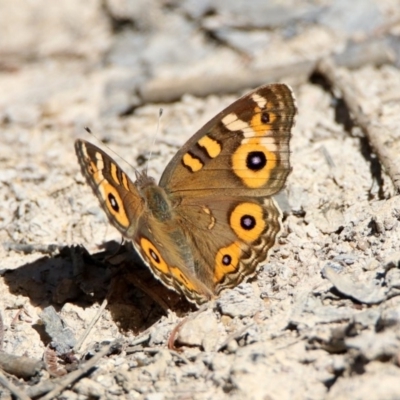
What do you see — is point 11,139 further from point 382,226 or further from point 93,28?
point 382,226

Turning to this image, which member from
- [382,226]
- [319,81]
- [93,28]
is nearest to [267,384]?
[382,226]

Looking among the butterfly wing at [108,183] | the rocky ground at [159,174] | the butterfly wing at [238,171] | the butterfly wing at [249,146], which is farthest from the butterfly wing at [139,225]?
the butterfly wing at [249,146]

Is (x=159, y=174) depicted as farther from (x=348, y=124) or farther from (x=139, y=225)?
(x=348, y=124)

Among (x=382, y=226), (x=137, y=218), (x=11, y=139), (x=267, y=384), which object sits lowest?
(x=267, y=384)

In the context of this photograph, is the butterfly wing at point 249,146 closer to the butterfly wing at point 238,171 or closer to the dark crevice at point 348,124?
the butterfly wing at point 238,171

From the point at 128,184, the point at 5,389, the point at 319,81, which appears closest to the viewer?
the point at 5,389

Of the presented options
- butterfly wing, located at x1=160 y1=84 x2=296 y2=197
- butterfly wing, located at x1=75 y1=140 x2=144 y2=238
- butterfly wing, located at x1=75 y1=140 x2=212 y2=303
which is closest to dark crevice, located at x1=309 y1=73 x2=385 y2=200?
butterfly wing, located at x1=160 y1=84 x2=296 y2=197

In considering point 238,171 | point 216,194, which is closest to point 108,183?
point 216,194
